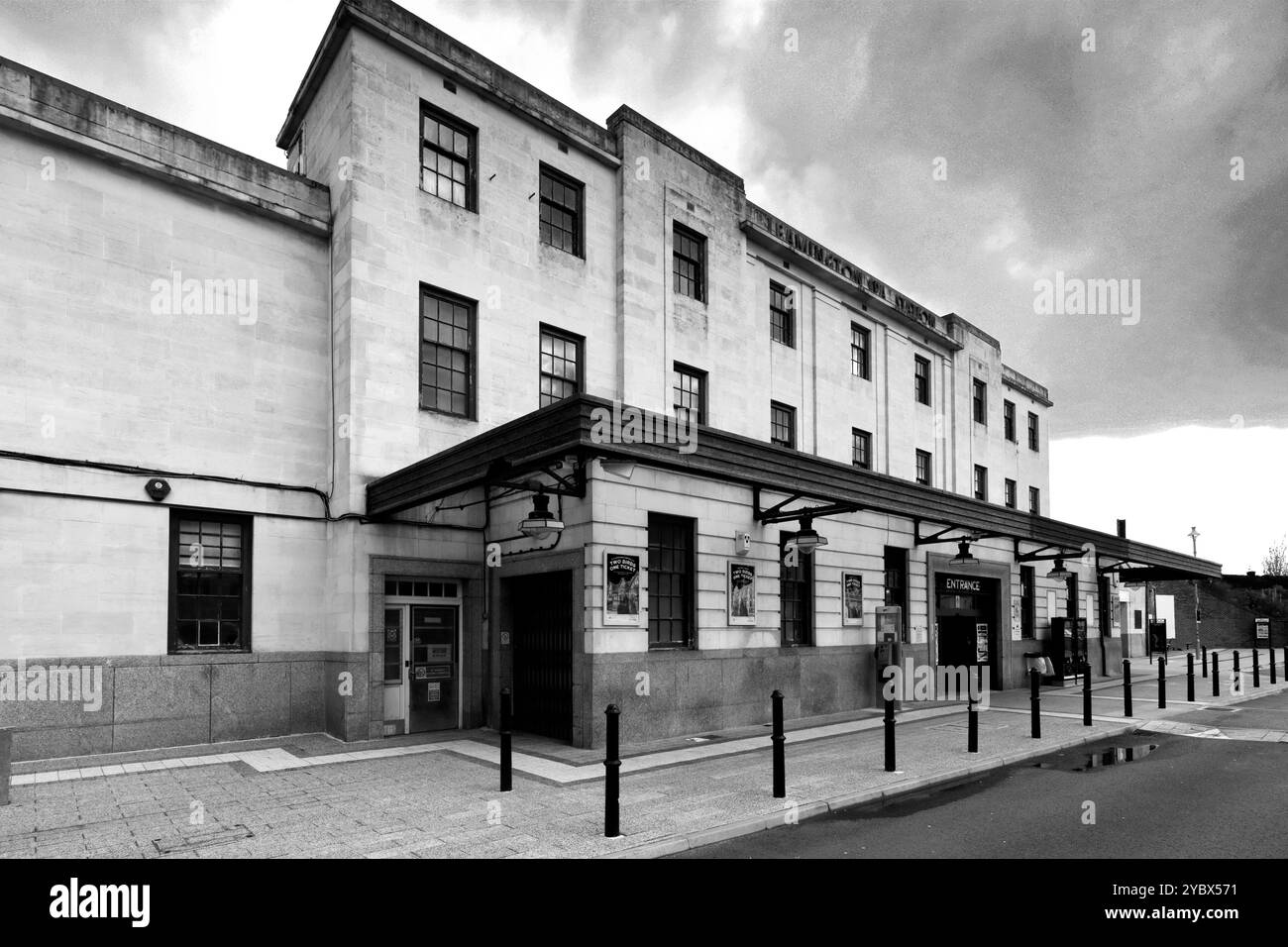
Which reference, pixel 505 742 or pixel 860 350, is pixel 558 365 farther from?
pixel 860 350

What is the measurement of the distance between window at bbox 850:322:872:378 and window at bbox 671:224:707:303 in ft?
21.7

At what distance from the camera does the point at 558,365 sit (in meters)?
16.8

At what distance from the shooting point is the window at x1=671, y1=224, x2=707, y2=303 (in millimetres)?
19250

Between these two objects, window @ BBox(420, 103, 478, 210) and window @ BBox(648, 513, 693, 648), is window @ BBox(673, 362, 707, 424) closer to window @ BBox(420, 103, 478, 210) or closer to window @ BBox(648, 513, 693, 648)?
window @ BBox(648, 513, 693, 648)

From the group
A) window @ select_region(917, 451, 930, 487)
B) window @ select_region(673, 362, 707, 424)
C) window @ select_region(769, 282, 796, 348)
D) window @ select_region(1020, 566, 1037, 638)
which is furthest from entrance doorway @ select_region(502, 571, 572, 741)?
window @ select_region(1020, 566, 1037, 638)

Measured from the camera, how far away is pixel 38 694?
37.0 feet

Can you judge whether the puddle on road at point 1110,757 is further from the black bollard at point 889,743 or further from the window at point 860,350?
the window at point 860,350

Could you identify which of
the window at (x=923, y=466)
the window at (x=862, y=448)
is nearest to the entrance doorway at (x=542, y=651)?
the window at (x=862, y=448)

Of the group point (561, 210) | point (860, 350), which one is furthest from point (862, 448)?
point (561, 210)

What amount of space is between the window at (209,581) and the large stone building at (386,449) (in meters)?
0.05

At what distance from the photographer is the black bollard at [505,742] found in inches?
359
